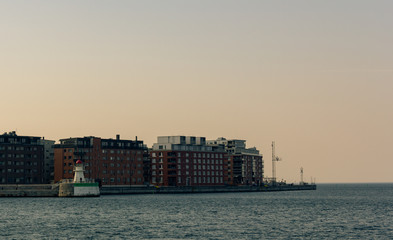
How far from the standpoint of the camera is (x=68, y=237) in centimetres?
9056

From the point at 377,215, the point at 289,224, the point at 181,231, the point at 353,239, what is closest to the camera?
the point at 353,239

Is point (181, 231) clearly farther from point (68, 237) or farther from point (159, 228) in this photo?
point (68, 237)

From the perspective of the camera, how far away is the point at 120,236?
91750 millimetres

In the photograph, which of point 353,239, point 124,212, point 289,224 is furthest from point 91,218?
point 353,239

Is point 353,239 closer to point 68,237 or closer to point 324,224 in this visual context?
point 324,224

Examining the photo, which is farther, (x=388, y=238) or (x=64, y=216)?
(x=64, y=216)

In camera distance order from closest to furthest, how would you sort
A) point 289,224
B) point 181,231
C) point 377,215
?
point 181,231 < point 289,224 < point 377,215

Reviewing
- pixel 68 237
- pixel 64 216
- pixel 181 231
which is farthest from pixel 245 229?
pixel 64 216

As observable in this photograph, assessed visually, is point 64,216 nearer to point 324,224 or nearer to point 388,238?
point 324,224

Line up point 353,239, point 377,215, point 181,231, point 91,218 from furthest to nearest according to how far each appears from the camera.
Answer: point 377,215 < point 91,218 < point 181,231 < point 353,239

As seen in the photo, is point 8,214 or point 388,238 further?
point 8,214

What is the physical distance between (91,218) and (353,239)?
5688cm

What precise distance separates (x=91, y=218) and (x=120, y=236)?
33.1m

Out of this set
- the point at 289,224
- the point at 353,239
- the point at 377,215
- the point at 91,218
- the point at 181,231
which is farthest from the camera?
the point at 377,215
